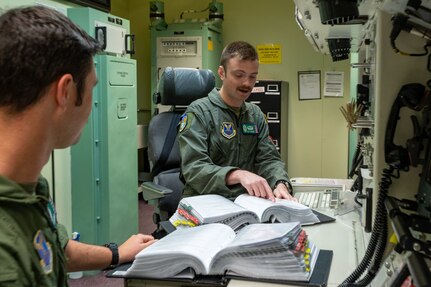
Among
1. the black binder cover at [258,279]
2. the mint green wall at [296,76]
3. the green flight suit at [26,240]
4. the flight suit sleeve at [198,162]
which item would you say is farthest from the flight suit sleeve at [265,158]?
the mint green wall at [296,76]

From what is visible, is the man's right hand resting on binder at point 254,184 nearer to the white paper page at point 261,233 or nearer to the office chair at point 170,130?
the white paper page at point 261,233

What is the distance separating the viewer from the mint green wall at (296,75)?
15.1 feet

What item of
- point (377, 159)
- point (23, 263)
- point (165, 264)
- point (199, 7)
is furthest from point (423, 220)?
point (199, 7)

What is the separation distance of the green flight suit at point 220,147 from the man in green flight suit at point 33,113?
3.49ft

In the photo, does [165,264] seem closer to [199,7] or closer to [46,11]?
[46,11]

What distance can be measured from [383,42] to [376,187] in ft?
1.19

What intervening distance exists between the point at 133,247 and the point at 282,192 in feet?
2.45

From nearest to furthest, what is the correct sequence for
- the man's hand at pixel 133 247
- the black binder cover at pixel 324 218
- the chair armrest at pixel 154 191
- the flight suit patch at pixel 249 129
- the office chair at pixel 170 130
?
the man's hand at pixel 133 247 → the black binder cover at pixel 324 218 → the flight suit patch at pixel 249 129 → the chair armrest at pixel 154 191 → the office chair at pixel 170 130

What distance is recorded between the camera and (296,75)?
4.66 m

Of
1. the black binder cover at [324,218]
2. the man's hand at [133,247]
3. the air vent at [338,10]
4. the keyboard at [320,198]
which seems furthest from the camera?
the keyboard at [320,198]

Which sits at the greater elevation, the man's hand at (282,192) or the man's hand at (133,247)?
the man's hand at (282,192)

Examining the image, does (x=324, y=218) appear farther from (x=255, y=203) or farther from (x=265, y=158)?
(x=265, y=158)

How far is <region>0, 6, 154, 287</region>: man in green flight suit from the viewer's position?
0.76 metres

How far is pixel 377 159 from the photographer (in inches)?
44.6
